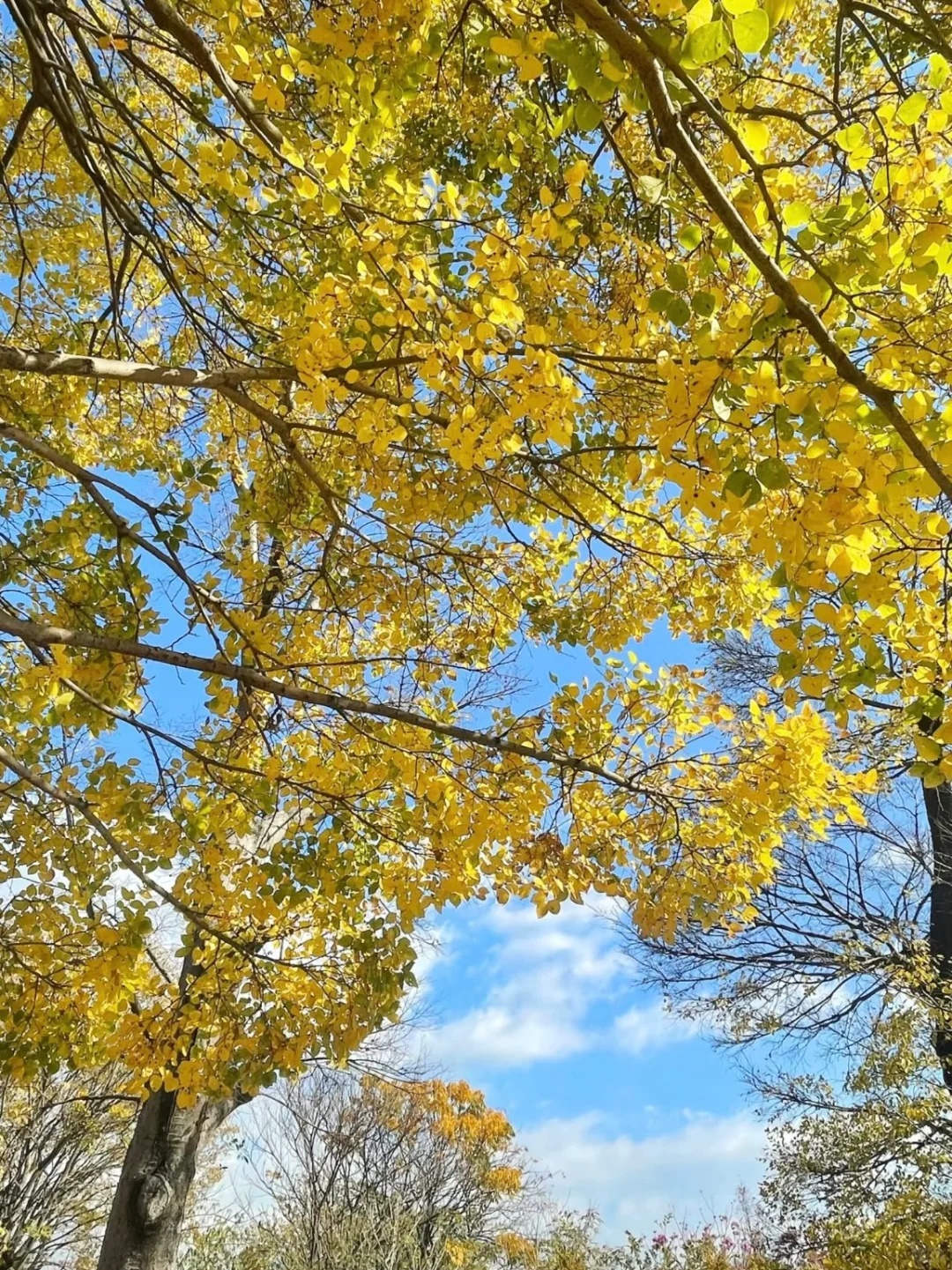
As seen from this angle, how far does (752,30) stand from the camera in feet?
3.59

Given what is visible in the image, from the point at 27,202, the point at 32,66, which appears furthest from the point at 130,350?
the point at 32,66

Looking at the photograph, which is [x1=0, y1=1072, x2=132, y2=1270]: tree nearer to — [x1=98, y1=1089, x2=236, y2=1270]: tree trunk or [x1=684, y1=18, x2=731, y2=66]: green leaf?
[x1=98, y1=1089, x2=236, y2=1270]: tree trunk

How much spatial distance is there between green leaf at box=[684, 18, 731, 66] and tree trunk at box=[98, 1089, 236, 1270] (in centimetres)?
498

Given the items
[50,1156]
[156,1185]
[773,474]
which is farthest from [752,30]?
[50,1156]

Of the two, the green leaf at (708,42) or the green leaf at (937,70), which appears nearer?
the green leaf at (708,42)

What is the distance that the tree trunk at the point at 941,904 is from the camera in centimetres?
722

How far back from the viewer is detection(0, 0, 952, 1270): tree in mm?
1469

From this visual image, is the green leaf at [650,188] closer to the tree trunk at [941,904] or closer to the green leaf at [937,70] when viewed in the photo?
the green leaf at [937,70]

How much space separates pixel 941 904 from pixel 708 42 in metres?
9.39

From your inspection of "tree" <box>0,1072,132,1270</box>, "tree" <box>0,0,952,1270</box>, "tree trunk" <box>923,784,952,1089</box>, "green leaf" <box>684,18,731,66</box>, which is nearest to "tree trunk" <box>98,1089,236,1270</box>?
"tree" <box>0,0,952,1270</box>

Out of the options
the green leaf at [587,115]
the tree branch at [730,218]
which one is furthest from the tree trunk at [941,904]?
the green leaf at [587,115]

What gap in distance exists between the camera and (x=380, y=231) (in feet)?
6.97

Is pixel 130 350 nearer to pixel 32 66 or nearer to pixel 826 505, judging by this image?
pixel 32 66

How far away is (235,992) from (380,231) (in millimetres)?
2774
